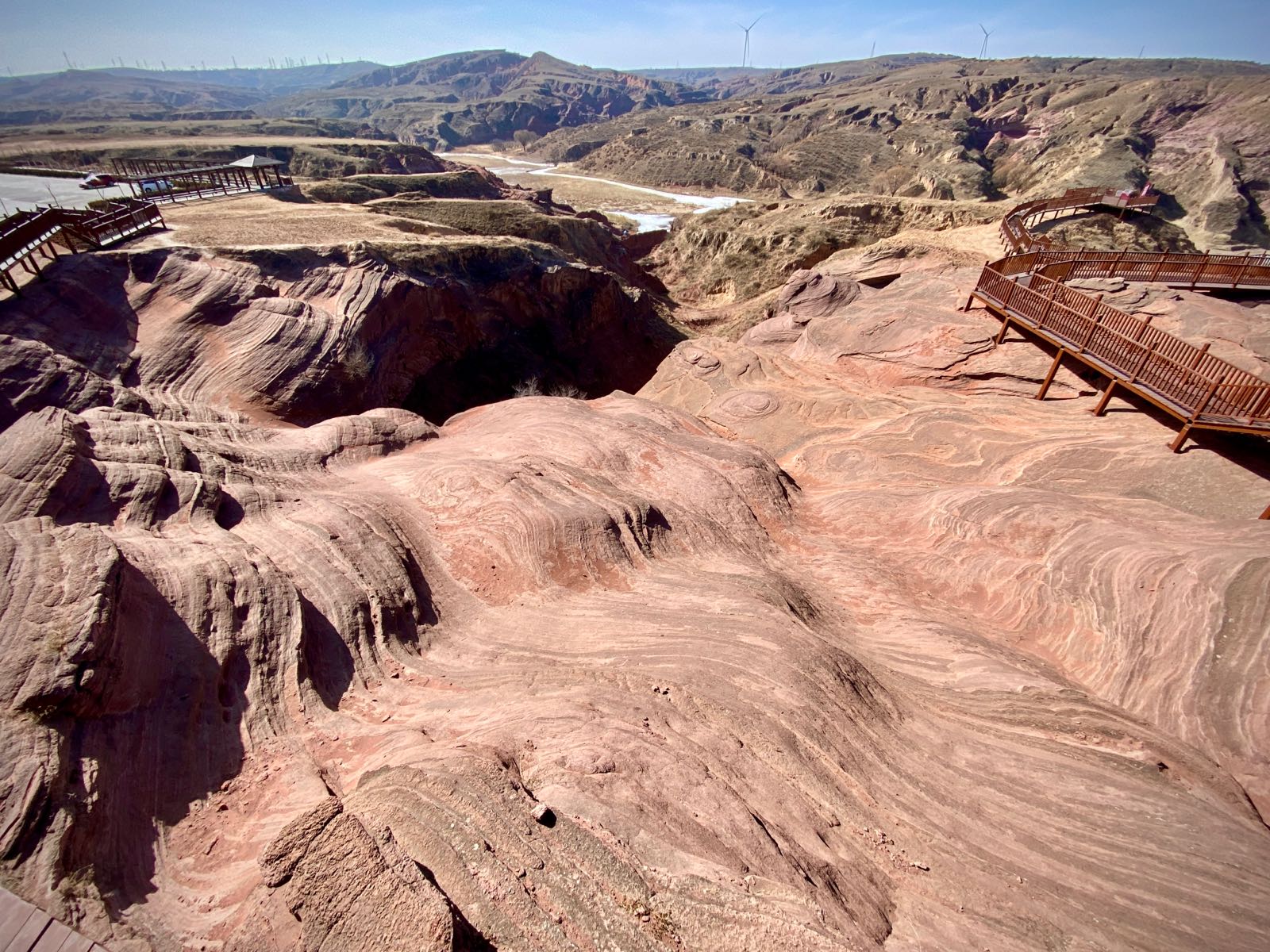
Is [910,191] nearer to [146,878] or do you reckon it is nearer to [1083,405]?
[1083,405]

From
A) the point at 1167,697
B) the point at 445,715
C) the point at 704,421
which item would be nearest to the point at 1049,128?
the point at 704,421

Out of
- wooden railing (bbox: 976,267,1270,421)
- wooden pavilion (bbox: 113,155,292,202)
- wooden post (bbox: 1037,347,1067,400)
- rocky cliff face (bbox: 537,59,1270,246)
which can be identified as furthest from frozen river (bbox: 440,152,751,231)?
wooden post (bbox: 1037,347,1067,400)

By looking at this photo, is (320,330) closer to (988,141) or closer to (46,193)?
(46,193)

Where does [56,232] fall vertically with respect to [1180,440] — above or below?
above

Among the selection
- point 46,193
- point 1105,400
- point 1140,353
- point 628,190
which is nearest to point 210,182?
point 46,193

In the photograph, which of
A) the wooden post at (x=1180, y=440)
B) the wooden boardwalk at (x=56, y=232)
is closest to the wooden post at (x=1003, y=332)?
the wooden post at (x=1180, y=440)

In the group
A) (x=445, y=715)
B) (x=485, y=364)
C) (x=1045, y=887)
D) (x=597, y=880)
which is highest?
(x=597, y=880)
